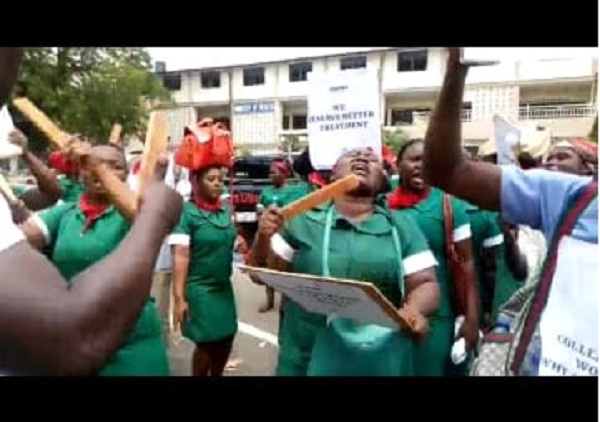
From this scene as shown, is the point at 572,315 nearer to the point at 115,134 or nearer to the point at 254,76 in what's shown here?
the point at 115,134

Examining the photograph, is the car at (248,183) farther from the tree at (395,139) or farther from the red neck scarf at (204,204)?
the red neck scarf at (204,204)

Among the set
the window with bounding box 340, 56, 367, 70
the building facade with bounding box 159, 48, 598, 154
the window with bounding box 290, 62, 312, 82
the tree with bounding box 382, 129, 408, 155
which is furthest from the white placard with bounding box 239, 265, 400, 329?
the window with bounding box 290, 62, 312, 82

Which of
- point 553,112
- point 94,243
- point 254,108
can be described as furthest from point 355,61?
point 254,108

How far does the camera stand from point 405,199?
11.9 ft

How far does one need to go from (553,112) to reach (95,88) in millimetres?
18154

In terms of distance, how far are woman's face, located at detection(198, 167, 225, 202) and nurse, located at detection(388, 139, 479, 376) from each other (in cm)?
104

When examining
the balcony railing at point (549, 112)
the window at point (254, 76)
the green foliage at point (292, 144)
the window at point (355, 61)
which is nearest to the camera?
the window at point (355, 61)

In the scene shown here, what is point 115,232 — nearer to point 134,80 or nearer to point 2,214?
point 2,214

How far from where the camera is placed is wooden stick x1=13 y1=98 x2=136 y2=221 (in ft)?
4.90

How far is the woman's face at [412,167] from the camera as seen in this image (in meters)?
3.62

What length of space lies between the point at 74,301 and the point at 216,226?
3.09 metres

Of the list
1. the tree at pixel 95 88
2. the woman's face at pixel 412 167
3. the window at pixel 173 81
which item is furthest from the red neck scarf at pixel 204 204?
the window at pixel 173 81

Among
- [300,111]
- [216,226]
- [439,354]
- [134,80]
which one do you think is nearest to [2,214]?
[439,354]

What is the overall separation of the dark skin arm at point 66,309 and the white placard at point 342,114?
2024mm
